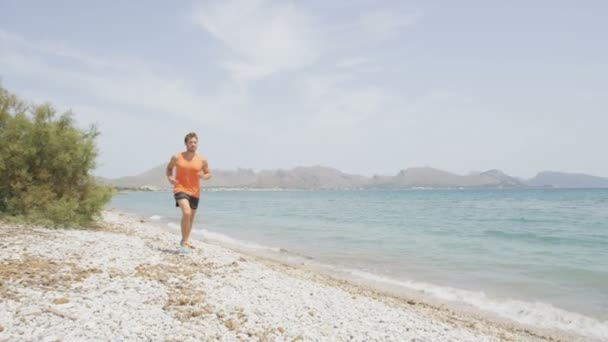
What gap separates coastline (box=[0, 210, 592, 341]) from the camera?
15.8 ft

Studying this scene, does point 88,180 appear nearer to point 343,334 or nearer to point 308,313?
point 308,313

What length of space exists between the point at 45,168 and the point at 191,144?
20.2 ft

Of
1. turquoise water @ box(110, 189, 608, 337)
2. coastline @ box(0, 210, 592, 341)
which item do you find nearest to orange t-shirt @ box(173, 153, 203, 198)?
coastline @ box(0, 210, 592, 341)

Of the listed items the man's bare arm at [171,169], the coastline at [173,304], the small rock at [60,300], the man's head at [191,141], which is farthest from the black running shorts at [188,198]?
the small rock at [60,300]

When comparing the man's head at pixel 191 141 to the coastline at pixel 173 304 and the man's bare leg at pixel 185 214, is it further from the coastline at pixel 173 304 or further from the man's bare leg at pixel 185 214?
the coastline at pixel 173 304

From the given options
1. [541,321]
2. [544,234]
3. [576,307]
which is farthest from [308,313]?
[544,234]

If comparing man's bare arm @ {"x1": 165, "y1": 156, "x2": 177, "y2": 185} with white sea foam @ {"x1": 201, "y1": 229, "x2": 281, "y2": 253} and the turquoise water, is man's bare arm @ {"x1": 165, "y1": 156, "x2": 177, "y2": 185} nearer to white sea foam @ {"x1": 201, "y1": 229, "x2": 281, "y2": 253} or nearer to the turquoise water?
the turquoise water

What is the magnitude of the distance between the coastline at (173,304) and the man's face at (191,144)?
250 centimetres

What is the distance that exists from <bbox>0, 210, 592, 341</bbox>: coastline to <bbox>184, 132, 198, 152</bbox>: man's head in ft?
8.27

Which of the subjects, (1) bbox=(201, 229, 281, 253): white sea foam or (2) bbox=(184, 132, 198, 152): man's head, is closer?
(2) bbox=(184, 132, 198, 152): man's head

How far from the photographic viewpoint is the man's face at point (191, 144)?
9.09 m

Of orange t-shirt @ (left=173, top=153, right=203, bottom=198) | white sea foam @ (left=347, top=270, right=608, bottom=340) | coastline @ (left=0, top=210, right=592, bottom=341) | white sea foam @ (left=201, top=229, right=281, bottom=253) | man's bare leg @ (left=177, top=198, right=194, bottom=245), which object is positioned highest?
orange t-shirt @ (left=173, top=153, right=203, bottom=198)

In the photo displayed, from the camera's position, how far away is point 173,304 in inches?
227

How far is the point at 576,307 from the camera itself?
10.0 metres
